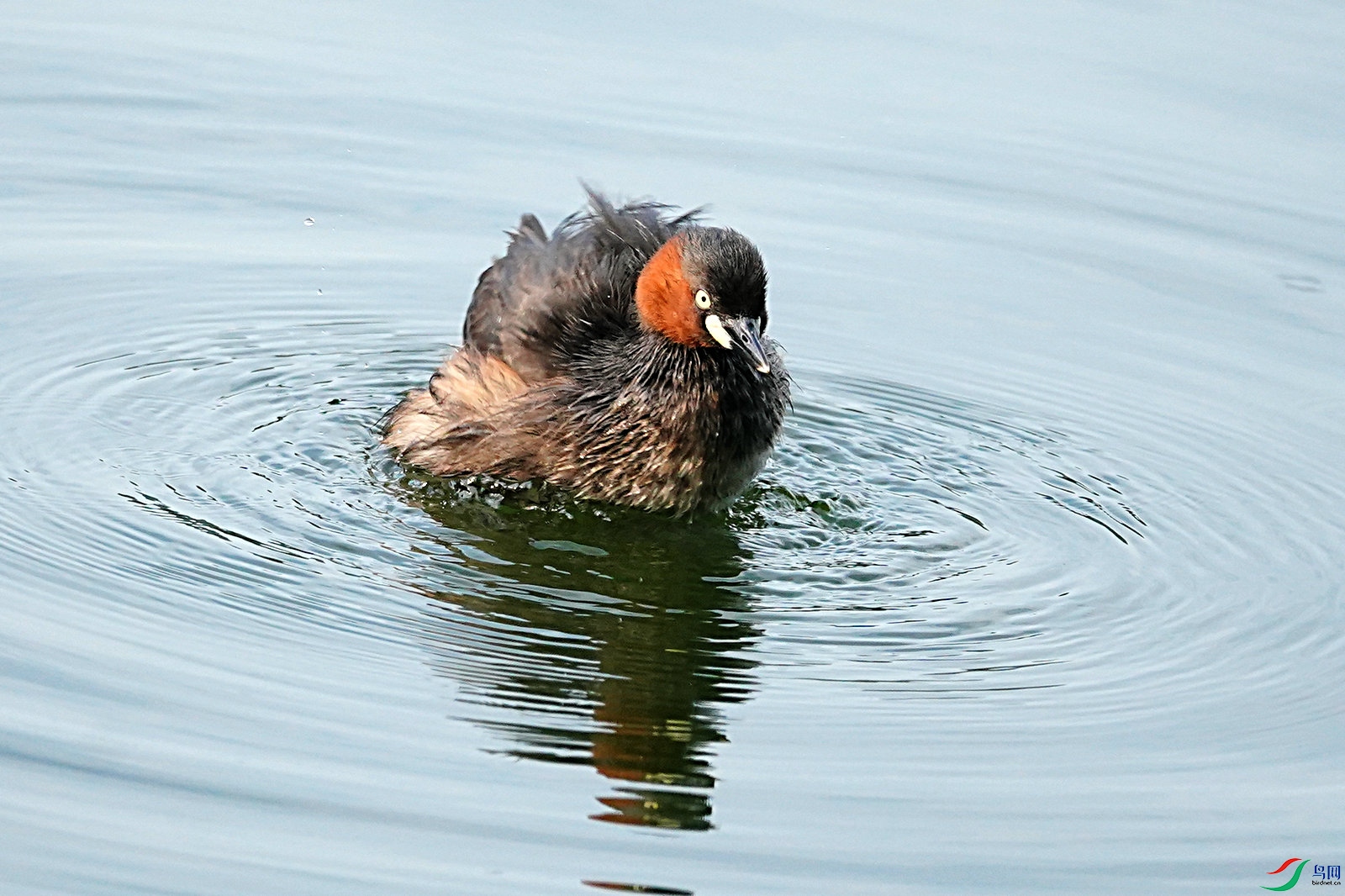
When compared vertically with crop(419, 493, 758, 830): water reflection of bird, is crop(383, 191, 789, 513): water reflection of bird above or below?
above

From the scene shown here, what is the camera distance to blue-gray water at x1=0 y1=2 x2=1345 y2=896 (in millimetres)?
6695

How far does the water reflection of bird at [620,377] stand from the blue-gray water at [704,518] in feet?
0.80

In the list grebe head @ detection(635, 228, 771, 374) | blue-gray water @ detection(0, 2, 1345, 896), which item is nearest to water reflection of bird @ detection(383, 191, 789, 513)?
grebe head @ detection(635, 228, 771, 374)

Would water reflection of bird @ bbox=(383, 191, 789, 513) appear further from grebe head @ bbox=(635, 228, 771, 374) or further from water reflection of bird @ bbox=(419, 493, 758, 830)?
water reflection of bird @ bbox=(419, 493, 758, 830)

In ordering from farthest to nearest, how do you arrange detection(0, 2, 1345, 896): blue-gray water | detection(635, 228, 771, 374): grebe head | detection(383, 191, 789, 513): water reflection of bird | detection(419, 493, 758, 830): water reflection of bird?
detection(383, 191, 789, 513): water reflection of bird → detection(635, 228, 771, 374): grebe head → detection(419, 493, 758, 830): water reflection of bird → detection(0, 2, 1345, 896): blue-gray water

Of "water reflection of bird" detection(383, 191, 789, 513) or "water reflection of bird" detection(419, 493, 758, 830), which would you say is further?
"water reflection of bird" detection(383, 191, 789, 513)

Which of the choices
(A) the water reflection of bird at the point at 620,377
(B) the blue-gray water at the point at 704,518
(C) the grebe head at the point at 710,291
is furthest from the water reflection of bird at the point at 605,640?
(C) the grebe head at the point at 710,291

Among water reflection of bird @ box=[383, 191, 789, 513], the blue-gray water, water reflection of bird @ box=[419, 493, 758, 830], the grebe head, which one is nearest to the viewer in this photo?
the blue-gray water

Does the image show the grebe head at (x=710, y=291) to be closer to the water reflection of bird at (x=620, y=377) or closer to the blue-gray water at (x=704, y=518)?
the water reflection of bird at (x=620, y=377)

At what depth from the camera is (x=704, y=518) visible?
9.65 meters

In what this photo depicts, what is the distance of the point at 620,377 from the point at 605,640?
195 centimetres

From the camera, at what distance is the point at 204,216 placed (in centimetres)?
1263

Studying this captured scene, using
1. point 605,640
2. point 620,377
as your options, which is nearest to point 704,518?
point 620,377

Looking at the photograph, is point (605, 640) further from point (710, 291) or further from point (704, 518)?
point (710, 291)
